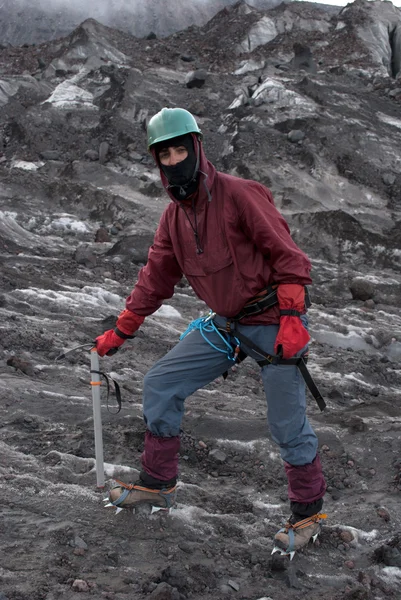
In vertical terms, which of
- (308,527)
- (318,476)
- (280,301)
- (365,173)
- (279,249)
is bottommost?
(365,173)

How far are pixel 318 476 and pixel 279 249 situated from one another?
4.17ft

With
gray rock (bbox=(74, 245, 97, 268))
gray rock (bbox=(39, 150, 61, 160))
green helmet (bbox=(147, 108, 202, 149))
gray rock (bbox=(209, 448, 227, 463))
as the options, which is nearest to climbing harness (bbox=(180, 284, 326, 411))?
green helmet (bbox=(147, 108, 202, 149))

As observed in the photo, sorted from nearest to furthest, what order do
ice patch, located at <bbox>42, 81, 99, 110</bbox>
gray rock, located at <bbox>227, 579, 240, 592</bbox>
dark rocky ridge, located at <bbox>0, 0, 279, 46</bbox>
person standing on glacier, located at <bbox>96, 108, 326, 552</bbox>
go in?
gray rock, located at <bbox>227, 579, 240, 592</bbox>, person standing on glacier, located at <bbox>96, 108, 326, 552</bbox>, ice patch, located at <bbox>42, 81, 99, 110</bbox>, dark rocky ridge, located at <bbox>0, 0, 279, 46</bbox>

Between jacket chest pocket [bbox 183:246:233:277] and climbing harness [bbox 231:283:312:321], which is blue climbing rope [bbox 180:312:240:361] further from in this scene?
jacket chest pocket [bbox 183:246:233:277]

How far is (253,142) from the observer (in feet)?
50.6

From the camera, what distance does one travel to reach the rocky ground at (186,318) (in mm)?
3312

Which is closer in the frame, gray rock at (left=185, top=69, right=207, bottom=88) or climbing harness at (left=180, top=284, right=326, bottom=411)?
climbing harness at (left=180, top=284, right=326, bottom=411)

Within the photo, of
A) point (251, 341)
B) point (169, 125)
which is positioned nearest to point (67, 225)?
point (169, 125)

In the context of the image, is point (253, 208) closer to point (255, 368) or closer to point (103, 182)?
point (255, 368)

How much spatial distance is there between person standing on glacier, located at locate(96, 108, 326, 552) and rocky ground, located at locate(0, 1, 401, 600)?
1.10 feet

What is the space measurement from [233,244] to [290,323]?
499 mm

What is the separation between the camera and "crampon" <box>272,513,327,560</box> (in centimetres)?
342

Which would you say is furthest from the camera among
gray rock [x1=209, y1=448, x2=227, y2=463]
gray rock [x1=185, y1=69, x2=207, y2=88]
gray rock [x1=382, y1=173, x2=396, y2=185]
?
gray rock [x1=185, y1=69, x2=207, y2=88]

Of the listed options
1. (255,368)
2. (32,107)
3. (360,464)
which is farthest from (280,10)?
(360,464)
